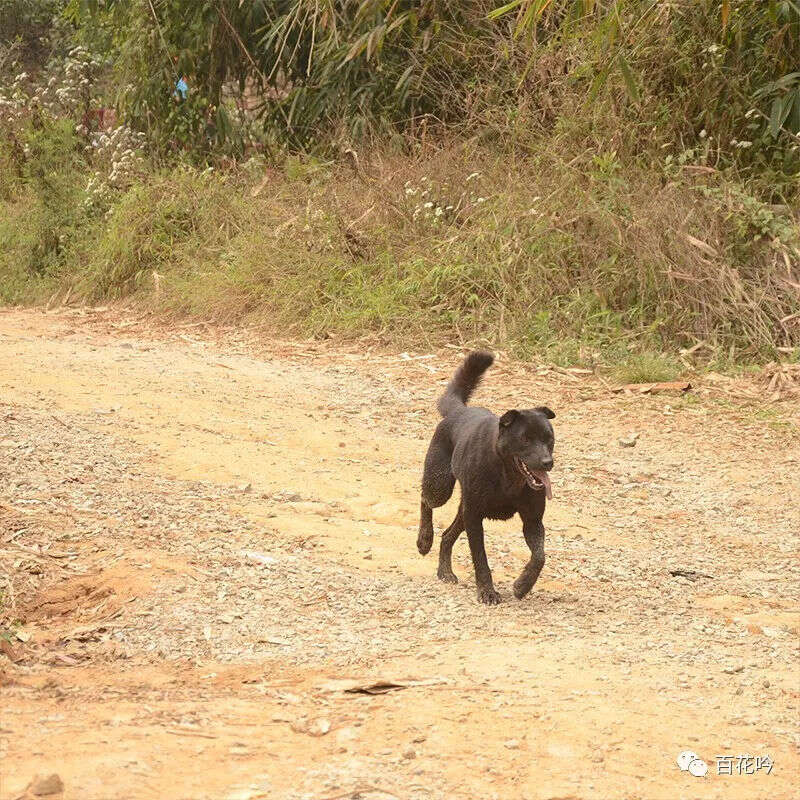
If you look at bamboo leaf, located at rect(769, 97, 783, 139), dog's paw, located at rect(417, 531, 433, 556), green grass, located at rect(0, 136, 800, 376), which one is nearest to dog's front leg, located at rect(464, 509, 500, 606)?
dog's paw, located at rect(417, 531, 433, 556)

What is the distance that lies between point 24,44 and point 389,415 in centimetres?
1299

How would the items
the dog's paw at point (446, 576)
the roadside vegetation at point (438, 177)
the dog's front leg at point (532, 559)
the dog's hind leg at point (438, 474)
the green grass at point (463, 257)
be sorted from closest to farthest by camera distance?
1. the dog's front leg at point (532, 559)
2. the dog's paw at point (446, 576)
3. the dog's hind leg at point (438, 474)
4. the green grass at point (463, 257)
5. the roadside vegetation at point (438, 177)

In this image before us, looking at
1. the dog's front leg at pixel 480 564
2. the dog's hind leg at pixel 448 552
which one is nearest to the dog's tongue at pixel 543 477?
the dog's front leg at pixel 480 564

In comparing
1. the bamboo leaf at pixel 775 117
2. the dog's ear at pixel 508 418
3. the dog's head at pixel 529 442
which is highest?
the bamboo leaf at pixel 775 117

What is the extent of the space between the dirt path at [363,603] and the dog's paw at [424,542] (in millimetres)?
63

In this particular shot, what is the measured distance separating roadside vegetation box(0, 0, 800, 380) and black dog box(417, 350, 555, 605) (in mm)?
2602

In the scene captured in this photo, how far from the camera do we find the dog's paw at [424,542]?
5.79 metres

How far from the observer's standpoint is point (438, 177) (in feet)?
39.4

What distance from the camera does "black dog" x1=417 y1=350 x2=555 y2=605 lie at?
4918 millimetres

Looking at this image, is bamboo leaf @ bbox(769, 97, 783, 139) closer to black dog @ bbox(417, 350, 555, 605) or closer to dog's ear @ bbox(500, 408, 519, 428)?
black dog @ bbox(417, 350, 555, 605)

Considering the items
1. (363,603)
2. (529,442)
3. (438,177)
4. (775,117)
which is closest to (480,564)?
(363,603)

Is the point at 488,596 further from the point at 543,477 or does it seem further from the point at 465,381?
the point at 465,381

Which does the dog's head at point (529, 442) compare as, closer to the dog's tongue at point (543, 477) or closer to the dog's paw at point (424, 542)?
the dog's tongue at point (543, 477)

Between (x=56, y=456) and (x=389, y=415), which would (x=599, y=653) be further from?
(x=389, y=415)
